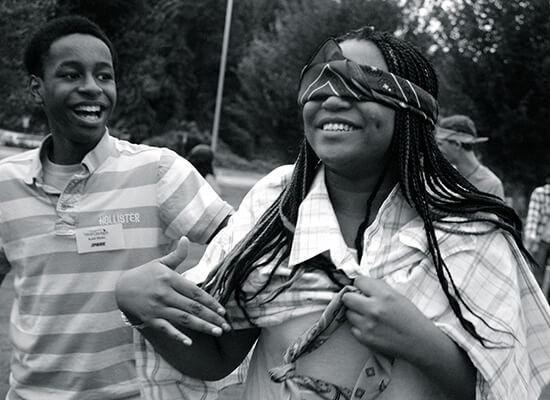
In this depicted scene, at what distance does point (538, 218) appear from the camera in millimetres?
7801

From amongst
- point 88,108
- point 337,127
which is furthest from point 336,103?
point 88,108

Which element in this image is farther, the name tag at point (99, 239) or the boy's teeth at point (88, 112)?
the boy's teeth at point (88, 112)

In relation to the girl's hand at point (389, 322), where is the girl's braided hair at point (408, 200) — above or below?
above

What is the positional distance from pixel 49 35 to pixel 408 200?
5.29 feet

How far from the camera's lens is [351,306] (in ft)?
5.67

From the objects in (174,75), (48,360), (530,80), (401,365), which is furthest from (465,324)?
(174,75)

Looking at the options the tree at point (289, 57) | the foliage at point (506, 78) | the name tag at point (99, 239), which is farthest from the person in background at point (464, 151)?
the tree at point (289, 57)

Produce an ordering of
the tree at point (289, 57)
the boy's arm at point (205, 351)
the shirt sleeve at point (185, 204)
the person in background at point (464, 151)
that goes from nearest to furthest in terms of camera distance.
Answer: the boy's arm at point (205, 351)
the shirt sleeve at point (185, 204)
the person in background at point (464, 151)
the tree at point (289, 57)

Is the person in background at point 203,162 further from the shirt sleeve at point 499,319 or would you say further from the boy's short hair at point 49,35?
the shirt sleeve at point 499,319

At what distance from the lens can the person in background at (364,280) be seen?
5.72ft

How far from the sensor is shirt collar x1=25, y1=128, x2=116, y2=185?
2732 mm

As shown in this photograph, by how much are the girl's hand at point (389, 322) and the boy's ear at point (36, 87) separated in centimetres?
167

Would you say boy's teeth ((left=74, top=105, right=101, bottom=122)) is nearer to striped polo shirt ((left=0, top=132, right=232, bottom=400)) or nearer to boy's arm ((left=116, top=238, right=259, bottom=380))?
striped polo shirt ((left=0, top=132, right=232, bottom=400))

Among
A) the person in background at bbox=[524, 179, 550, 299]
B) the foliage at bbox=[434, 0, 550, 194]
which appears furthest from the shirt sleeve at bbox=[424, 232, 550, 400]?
the foliage at bbox=[434, 0, 550, 194]
